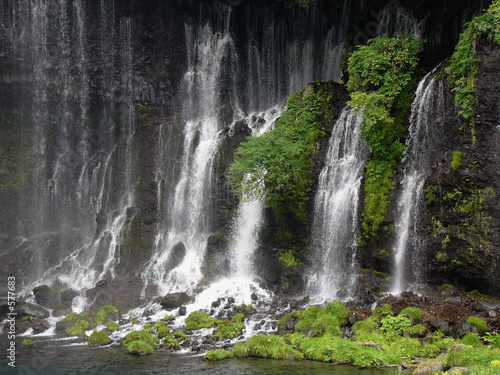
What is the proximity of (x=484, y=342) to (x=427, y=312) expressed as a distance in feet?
7.80

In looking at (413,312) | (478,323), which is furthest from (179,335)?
(478,323)

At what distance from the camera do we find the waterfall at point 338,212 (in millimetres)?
18453

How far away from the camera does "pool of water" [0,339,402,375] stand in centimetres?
1123

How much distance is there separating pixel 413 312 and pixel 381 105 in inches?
373

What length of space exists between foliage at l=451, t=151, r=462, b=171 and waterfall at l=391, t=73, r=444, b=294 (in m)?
1.28

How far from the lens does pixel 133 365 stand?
41.3ft

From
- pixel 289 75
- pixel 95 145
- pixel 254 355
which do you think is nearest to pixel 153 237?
pixel 95 145

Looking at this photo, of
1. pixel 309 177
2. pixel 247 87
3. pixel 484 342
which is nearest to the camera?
pixel 484 342

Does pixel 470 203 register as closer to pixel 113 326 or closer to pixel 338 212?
pixel 338 212

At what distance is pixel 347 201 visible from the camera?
1883cm

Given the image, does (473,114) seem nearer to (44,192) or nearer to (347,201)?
(347,201)

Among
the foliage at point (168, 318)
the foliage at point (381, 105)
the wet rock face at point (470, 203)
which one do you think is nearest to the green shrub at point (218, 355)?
the foliage at point (168, 318)

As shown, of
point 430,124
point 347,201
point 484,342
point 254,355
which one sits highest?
point 430,124

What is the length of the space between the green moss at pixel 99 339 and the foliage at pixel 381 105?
431 inches
